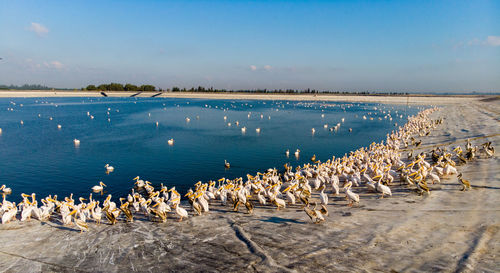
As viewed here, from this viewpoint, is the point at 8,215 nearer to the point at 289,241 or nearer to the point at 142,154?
the point at 289,241

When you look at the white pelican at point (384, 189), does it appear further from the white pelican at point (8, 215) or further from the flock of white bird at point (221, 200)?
the white pelican at point (8, 215)

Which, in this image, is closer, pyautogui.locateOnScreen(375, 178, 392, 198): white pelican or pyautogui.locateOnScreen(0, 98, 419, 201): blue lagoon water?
pyautogui.locateOnScreen(375, 178, 392, 198): white pelican

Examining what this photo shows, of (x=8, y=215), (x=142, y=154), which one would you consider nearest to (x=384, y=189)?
(x=8, y=215)

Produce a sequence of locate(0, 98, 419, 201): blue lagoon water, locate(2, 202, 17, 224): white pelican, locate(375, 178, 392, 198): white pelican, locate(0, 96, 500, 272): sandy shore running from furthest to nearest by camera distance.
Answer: locate(0, 98, 419, 201): blue lagoon water, locate(375, 178, 392, 198): white pelican, locate(2, 202, 17, 224): white pelican, locate(0, 96, 500, 272): sandy shore

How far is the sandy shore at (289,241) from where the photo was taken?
8.51 meters

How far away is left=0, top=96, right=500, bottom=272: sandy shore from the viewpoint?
8.51 m

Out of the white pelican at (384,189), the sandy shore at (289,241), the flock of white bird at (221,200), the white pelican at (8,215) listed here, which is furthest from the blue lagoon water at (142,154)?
the white pelican at (384,189)

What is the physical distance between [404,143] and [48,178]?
35.0 meters

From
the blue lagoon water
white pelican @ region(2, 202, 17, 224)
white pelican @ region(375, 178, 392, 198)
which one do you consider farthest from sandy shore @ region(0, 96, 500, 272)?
the blue lagoon water

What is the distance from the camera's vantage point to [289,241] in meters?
9.98

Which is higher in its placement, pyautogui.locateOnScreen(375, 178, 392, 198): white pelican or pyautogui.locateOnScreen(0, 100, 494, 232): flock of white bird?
pyautogui.locateOnScreen(375, 178, 392, 198): white pelican

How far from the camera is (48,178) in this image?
22.0 metres

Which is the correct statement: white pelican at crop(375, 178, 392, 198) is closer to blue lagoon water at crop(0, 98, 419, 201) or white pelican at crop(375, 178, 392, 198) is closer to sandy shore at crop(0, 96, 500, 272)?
sandy shore at crop(0, 96, 500, 272)

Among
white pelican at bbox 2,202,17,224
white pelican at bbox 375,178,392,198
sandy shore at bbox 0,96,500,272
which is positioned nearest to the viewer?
sandy shore at bbox 0,96,500,272
